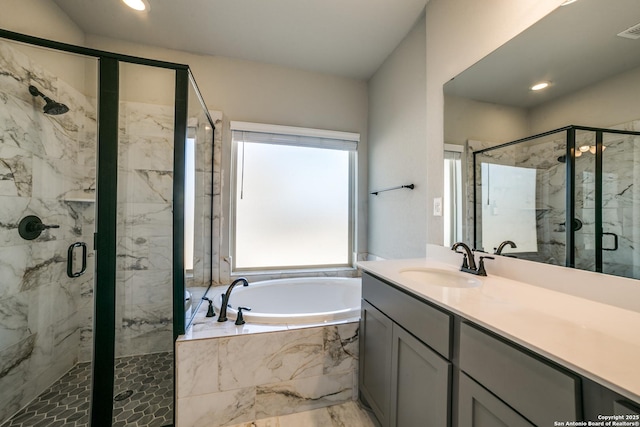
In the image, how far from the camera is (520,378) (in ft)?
1.97

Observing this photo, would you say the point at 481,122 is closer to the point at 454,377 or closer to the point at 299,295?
the point at 454,377

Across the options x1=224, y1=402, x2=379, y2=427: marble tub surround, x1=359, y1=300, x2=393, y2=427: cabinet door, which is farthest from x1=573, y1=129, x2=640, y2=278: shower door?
x1=224, y1=402, x2=379, y2=427: marble tub surround

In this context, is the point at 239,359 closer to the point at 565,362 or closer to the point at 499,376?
the point at 499,376

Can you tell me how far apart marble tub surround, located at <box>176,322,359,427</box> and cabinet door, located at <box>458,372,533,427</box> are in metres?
0.80

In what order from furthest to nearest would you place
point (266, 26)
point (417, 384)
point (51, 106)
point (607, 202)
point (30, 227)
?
point (266, 26)
point (51, 106)
point (30, 227)
point (417, 384)
point (607, 202)

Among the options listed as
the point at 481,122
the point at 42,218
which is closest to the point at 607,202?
the point at 481,122

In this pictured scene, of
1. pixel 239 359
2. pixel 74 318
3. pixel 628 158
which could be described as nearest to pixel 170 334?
pixel 239 359

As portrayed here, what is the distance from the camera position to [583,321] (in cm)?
69

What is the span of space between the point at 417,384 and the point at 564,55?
144 centimetres

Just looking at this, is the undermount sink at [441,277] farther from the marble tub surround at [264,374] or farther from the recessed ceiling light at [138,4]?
the recessed ceiling light at [138,4]

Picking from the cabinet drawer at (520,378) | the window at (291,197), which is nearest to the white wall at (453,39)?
the cabinet drawer at (520,378)

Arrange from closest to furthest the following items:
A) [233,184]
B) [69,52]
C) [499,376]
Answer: [499,376], [69,52], [233,184]

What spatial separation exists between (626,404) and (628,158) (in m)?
0.76

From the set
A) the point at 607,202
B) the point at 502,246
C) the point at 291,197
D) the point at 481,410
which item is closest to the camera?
the point at 481,410
